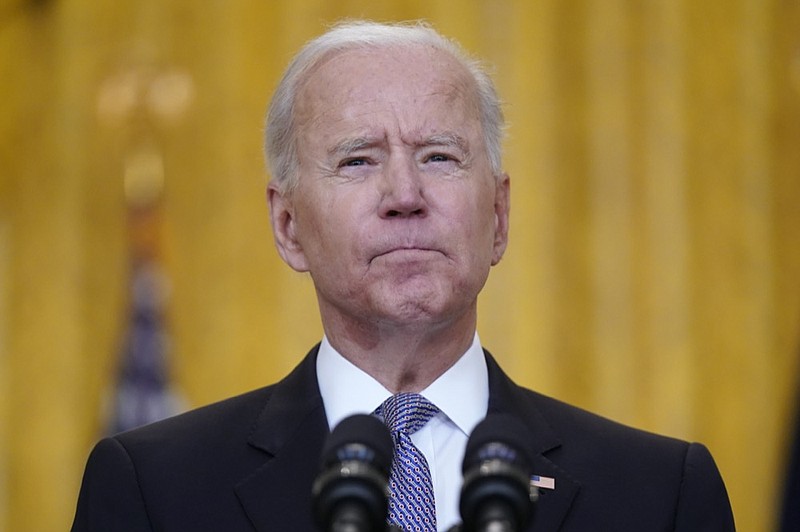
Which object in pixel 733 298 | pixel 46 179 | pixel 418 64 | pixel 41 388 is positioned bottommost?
pixel 41 388

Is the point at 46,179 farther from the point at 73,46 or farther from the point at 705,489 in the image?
the point at 705,489

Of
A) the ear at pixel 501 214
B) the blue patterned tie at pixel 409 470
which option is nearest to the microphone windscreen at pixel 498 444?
the blue patterned tie at pixel 409 470

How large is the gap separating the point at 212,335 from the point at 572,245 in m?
1.18

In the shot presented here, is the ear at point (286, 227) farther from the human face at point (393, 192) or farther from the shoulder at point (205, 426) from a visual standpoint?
the shoulder at point (205, 426)

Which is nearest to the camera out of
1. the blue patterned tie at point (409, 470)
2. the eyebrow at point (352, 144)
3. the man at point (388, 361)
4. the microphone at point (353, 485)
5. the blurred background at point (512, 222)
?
the microphone at point (353, 485)

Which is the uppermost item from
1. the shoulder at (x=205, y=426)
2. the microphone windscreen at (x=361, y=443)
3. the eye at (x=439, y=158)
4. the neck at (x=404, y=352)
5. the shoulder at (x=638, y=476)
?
the eye at (x=439, y=158)

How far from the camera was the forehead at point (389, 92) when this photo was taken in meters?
2.49

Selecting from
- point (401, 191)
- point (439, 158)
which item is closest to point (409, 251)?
point (401, 191)

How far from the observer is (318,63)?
2641 millimetres

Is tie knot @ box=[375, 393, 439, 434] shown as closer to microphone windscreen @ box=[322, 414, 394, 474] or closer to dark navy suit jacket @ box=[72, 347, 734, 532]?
dark navy suit jacket @ box=[72, 347, 734, 532]

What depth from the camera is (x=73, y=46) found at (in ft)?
14.1

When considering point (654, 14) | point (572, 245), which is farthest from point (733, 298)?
point (654, 14)

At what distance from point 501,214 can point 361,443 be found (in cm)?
112

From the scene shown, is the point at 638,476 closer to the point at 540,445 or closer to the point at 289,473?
the point at 540,445
